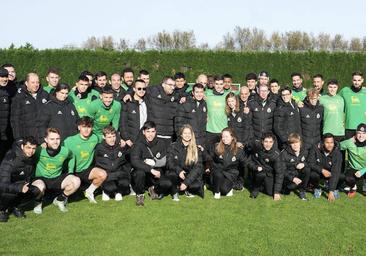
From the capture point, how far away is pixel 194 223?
5523 millimetres

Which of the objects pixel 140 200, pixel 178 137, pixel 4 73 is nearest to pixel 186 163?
pixel 178 137

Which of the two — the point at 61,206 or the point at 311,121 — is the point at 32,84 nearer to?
the point at 61,206

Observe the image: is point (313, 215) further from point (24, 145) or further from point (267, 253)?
point (24, 145)

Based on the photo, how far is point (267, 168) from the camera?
23.2 feet

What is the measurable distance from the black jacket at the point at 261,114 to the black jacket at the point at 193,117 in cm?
90

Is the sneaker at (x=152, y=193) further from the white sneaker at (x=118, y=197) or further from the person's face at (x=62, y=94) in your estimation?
the person's face at (x=62, y=94)

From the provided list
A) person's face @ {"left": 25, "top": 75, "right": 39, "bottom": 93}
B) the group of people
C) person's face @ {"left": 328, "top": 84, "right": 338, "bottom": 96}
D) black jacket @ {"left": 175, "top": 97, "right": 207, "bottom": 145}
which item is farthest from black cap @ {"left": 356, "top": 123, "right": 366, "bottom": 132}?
person's face @ {"left": 25, "top": 75, "right": 39, "bottom": 93}

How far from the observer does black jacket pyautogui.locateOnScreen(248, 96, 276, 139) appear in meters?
7.49

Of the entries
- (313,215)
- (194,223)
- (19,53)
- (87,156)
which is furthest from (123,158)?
(19,53)

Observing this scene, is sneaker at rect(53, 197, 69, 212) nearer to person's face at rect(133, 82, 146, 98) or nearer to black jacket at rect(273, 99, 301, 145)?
person's face at rect(133, 82, 146, 98)

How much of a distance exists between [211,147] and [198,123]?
1.54 feet

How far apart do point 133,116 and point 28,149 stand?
194 centimetres

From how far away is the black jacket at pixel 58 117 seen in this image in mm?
6629

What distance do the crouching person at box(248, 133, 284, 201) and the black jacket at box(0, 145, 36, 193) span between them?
3505 mm
